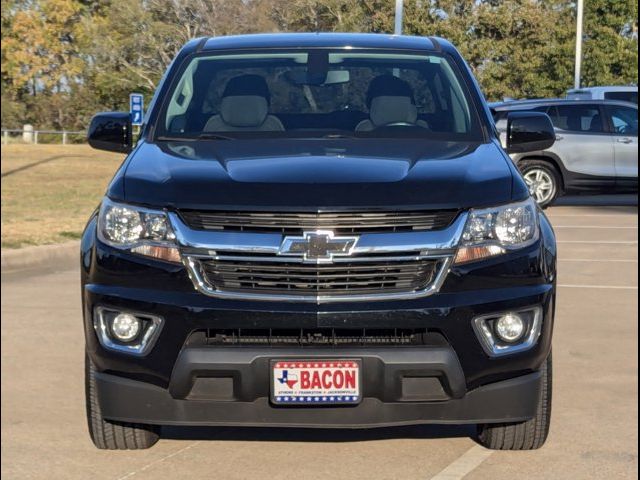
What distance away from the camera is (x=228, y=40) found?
21.9 feet

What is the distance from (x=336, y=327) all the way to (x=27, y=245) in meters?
9.98

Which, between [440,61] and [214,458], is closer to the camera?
[214,458]

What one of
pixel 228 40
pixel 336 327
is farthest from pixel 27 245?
pixel 336 327

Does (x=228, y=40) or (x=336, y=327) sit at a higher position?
(x=228, y=40)

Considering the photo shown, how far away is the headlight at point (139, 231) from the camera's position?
15.6 feet

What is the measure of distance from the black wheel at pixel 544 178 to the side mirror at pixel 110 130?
542 inches

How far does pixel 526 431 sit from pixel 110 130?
2529 mm

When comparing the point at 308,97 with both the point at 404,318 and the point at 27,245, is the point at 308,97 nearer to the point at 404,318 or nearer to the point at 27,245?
the point at 404,318

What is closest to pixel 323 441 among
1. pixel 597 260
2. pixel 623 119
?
pixel 597 260

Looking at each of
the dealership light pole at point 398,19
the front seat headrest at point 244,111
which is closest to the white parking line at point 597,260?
the dealership light pole at point 398,19

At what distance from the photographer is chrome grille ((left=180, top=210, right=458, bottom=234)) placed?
4.69 metres

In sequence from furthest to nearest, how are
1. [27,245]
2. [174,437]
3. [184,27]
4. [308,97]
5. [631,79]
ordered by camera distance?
Answer: [631,79], [27,245], [184,27], [308,97], [174,437]

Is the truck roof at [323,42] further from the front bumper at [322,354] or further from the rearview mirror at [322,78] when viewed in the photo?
the front bumper at [322,354]

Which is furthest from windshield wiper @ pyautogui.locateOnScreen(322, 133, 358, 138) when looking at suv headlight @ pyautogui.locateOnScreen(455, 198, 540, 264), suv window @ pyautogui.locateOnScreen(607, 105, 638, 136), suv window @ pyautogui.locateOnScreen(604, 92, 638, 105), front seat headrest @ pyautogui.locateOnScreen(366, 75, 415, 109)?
suv window @ pyautogui.locateOnScreen(604, 92, 638, 105)
